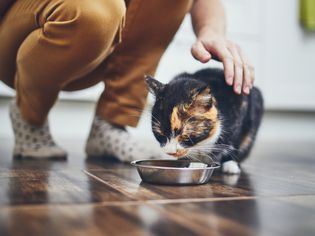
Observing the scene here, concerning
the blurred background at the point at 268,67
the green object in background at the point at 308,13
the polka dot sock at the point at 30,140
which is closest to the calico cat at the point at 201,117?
the polka dot sock at the point at 30,140

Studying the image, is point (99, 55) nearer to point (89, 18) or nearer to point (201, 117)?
point (89, 18)

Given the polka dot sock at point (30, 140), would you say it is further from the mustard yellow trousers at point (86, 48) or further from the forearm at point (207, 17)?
the forearm at point (207, 17)

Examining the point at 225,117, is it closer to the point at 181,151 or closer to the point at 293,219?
the point at 181,151

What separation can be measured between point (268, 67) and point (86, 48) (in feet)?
5.75

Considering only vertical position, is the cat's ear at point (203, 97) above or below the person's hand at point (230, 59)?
below

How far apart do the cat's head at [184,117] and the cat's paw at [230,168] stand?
124mm

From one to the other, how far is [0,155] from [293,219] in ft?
3.19

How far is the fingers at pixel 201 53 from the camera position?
1.07 metres

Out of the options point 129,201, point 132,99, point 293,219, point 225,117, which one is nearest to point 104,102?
point 132,99

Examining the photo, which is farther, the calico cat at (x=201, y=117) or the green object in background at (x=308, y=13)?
the green object in background at (x=308, y=13)

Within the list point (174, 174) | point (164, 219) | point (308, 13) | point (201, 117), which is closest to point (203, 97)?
point (201, 117)

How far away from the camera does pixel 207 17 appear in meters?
1.31

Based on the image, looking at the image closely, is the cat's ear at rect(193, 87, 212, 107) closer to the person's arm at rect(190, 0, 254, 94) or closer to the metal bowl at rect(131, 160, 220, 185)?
the person's arm at rect(190, 0, 254, 94)

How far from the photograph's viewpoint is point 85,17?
3.71 feet
